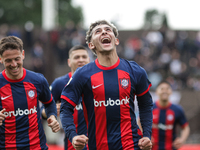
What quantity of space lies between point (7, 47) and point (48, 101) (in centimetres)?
92

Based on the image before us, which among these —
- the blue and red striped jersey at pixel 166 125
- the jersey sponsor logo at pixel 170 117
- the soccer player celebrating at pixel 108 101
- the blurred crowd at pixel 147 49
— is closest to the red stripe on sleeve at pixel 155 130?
the blue and red striped jersey at pixel 166 125

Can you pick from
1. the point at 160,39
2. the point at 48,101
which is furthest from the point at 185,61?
the point at 48,101

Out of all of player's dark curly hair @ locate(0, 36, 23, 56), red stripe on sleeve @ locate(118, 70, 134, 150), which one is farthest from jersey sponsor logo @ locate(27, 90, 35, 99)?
red stripe on sleeve @ locate(118, 70, 134, 150)

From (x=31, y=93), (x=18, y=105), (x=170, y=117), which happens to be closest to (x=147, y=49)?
(x=170, y=117)

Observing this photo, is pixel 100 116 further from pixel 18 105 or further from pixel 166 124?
pixel 166 124

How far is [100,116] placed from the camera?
342 cm

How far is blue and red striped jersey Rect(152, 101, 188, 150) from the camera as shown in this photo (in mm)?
6531

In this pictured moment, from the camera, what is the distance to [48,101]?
14.1 feet

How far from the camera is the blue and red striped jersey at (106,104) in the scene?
340 cm

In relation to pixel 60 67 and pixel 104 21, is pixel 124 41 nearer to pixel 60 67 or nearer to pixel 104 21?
pixel 60 67

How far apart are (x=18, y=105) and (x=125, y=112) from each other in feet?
4.56

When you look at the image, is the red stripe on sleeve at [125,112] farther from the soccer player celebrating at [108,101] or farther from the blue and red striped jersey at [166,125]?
the blue and red striped jersey at [166,125]

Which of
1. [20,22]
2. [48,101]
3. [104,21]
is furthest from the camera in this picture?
[20,22]

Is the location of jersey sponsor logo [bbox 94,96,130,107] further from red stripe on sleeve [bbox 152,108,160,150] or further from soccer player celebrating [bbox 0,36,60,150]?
red stripe on sleeve [bbox 152,108,160,150]
